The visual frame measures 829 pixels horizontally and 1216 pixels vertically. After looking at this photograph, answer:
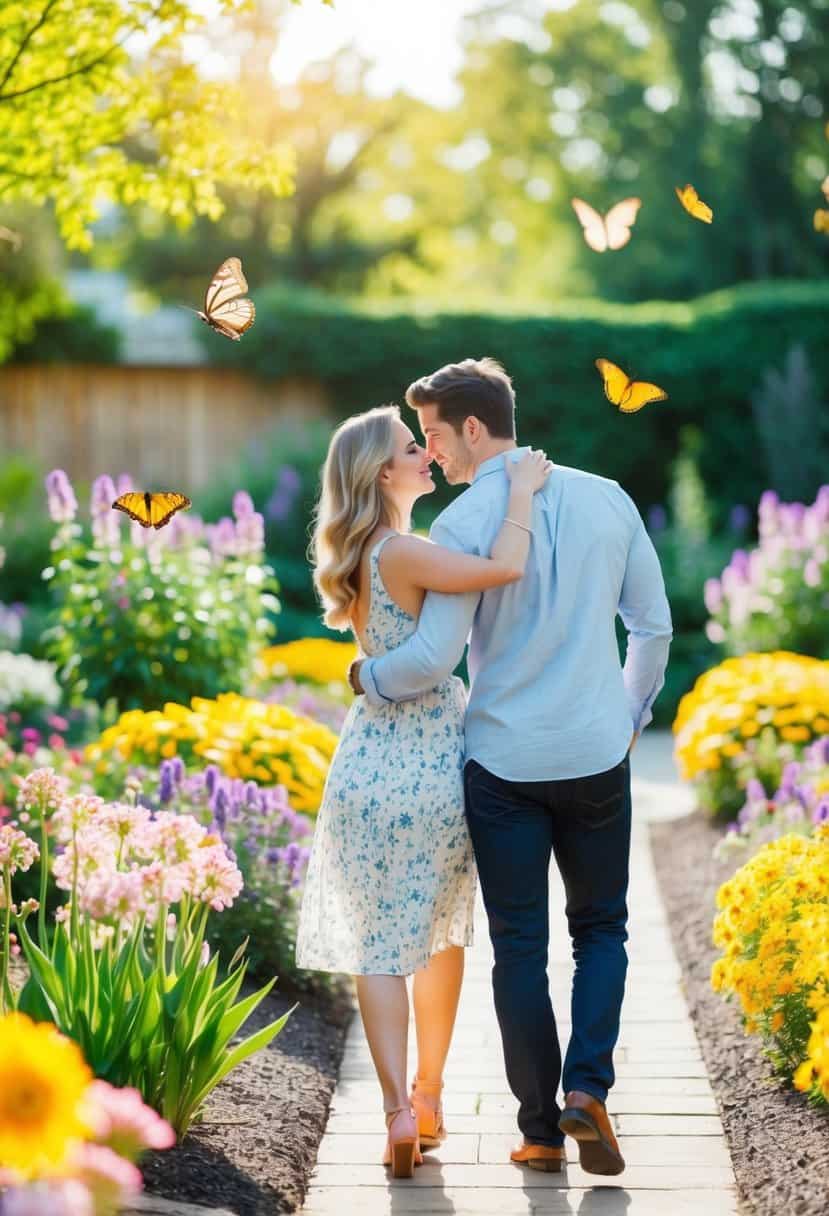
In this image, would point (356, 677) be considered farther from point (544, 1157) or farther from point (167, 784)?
point (167, 784)

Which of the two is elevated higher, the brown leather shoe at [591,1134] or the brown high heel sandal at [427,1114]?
the brown leather shoe at [591,1134]

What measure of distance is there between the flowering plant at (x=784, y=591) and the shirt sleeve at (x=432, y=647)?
20.5 ft

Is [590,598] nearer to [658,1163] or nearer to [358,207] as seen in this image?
[658,1163]

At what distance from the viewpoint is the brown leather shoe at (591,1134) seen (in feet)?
10.4

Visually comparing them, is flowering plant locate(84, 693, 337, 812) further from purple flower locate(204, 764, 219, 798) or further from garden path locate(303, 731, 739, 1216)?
garden path locate(303, 731, 739, 1216)

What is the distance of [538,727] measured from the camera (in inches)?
127

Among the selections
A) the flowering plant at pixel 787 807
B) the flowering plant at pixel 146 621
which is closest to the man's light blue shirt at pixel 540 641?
the flowering plant at pixel 787 807

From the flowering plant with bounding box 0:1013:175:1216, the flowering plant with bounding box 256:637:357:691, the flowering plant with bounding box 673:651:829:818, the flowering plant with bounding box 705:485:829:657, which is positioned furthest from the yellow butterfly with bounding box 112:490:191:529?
the flowering plant with bounding box 705:485:829:657

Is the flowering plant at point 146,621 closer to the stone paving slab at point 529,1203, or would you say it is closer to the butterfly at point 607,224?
the butterfly at point 607,224

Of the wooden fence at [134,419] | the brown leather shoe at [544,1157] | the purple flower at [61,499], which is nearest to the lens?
the brown leather shoe at [544,1157]

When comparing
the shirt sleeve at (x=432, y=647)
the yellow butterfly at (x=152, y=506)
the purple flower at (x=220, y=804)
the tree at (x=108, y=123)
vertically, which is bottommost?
the purple flower at (x=220, y=804)

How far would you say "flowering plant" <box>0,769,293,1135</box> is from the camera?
9.59ft

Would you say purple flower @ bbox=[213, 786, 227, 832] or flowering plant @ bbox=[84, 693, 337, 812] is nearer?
purple flower @ bbox=[213, 786, 227, 832]

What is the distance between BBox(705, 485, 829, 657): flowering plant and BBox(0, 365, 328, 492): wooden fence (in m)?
6.39
